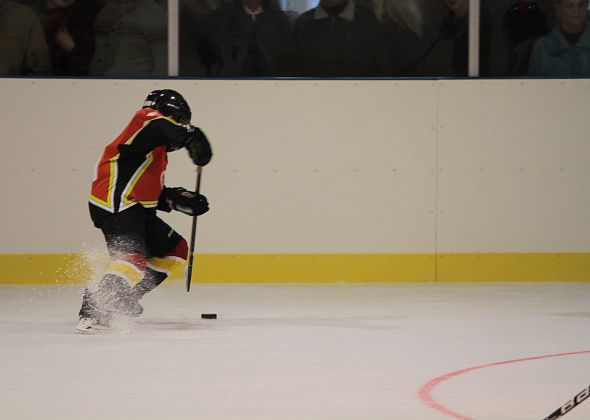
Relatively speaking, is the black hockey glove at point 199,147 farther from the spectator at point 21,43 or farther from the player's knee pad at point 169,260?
the spectator at point 21,43

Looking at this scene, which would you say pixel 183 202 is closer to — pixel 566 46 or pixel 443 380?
pixel 443 380

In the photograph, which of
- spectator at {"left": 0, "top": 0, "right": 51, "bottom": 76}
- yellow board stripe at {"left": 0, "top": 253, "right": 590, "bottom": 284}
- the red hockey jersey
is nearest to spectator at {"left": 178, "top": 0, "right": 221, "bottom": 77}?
spectator at {"left": 0, "top": 0, "right": 51, "bottom": 76}

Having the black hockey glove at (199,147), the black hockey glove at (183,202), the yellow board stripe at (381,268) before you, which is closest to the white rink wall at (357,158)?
the yellow board stripe at (381,268)

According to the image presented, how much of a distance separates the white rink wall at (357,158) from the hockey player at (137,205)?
196 centimetres

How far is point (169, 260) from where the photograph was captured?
19.2 feet

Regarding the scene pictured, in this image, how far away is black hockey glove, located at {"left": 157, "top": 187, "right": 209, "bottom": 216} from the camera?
230 inches

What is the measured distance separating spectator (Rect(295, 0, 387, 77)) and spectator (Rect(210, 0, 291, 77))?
0.53 ft

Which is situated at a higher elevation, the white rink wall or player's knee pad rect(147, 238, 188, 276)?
the white rink wall

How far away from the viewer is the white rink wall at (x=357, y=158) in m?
7.77

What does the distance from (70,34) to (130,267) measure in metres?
2.99

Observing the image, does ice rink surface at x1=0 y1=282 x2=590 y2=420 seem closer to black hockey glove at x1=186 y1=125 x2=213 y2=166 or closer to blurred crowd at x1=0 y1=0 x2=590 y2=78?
black hockey glove at x1=186 y1=125 x2=213 y2=166

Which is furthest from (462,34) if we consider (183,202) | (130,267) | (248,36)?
(130,267)

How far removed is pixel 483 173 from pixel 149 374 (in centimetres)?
407

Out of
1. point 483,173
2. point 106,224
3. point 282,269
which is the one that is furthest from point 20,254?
point 483,173
